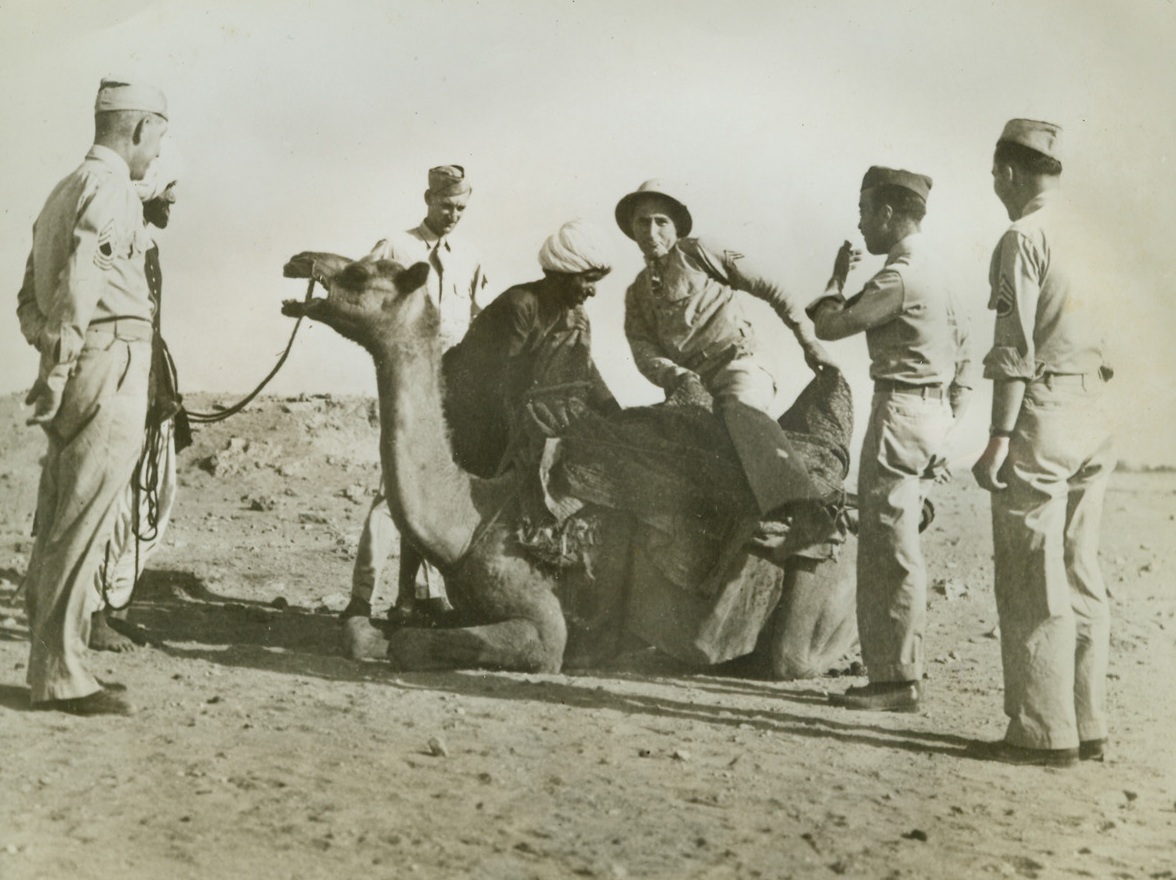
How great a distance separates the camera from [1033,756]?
566cm

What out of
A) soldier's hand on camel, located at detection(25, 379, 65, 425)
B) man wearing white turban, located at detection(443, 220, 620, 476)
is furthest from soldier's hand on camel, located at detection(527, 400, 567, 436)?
soldier's hand on camel, located at detection(25, 379, 65, 425)

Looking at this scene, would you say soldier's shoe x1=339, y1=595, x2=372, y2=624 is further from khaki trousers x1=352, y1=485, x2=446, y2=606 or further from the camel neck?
the camel neck

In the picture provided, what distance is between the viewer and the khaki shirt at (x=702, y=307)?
24.3 ft

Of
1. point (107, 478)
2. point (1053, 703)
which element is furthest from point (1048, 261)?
point (107, 478)

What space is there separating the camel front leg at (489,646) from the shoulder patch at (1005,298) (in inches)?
106

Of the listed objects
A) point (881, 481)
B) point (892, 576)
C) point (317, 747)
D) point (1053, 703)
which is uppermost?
point (881, 481)

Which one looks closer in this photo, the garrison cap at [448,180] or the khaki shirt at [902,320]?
the khaki shirt at [902,320]

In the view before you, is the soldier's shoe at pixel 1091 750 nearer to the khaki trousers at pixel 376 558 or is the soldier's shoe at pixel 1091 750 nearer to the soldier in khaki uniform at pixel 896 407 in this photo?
the soldier in khaki uniform at pixel 896 407

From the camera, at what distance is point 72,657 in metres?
5.72

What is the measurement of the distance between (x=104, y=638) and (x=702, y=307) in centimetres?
353

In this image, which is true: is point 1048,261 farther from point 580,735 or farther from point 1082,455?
point 580,735

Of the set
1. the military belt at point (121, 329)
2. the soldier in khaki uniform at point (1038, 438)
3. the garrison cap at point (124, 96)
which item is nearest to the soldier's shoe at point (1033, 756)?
the soldier in khaki uniform at point (1038, 438)

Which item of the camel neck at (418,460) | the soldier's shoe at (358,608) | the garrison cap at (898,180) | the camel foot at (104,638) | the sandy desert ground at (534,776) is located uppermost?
the garrison cap at (898,180)

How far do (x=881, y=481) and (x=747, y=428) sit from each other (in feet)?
3.22
